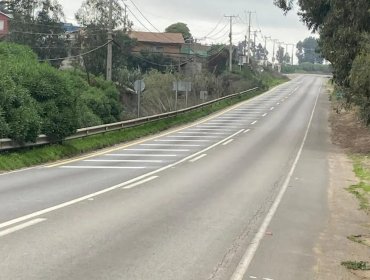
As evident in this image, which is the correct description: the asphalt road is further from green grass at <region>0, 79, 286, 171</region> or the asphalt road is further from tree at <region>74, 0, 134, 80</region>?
tree at <region>74, 0, 134, 80</region>

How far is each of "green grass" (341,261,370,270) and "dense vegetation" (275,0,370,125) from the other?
14.0 m

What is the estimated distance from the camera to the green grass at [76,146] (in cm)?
1827

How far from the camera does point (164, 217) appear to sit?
1016cm

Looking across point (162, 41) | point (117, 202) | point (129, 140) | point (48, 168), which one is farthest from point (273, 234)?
point (162, 41)

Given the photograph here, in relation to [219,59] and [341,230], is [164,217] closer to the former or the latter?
[341,230]

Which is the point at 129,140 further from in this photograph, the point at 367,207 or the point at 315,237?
the point at 315,237

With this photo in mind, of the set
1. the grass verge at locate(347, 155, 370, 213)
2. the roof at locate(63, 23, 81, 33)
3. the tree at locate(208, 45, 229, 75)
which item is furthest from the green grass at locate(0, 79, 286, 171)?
the tree at locate(208, 45, 229, 75)

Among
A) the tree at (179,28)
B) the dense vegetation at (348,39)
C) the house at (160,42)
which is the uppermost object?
the tree at (179,28)

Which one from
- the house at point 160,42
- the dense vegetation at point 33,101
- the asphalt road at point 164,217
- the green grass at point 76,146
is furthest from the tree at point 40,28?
the asphalt road at point 164,217

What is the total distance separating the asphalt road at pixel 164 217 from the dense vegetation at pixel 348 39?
365 cm

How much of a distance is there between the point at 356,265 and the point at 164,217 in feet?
12.4

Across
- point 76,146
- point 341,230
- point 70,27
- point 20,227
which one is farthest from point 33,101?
point 70,27

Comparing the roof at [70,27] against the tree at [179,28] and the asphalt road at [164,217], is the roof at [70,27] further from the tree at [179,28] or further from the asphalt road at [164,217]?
the asphalt road at [164,217]

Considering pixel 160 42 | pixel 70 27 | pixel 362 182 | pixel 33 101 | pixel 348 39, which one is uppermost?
pixel 70 27
